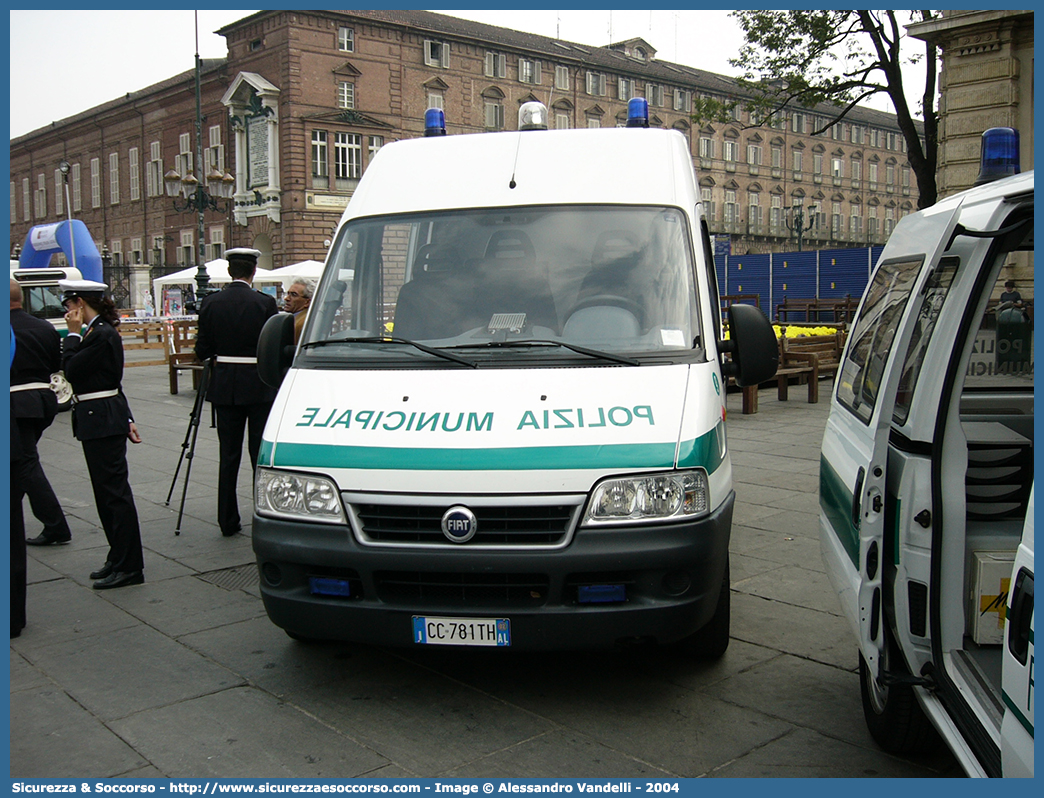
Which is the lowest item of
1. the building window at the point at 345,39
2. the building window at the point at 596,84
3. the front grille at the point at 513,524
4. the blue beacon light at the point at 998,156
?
the front grille at the point at 513,524

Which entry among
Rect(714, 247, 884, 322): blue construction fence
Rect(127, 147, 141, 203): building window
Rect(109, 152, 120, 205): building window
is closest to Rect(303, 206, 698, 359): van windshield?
Rect(714, 247, 884, 322): blue construction fence

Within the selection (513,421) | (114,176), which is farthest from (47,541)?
(114,176)

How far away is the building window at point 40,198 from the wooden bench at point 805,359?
220 ft

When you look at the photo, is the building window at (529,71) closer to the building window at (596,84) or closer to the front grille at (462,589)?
the building window at (596,84)

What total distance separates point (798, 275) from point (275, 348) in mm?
39050

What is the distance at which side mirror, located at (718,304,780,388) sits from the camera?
4879 millimetres

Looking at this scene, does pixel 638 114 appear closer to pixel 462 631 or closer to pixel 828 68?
pixel 462 631

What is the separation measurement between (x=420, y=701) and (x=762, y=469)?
6.11 metres

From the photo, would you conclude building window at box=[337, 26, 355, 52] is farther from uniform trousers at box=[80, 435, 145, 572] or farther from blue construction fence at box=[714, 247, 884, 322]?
uniform trousers at box=[80, 435, 145, 572]

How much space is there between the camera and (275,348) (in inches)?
205

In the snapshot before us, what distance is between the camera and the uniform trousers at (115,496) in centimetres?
595

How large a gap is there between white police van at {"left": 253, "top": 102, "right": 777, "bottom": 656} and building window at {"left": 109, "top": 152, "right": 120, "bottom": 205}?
206 feet

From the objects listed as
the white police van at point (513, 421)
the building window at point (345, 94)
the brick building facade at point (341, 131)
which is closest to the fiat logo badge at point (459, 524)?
the white police van at point (513, 421)

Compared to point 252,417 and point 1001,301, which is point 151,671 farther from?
point 1001,301
